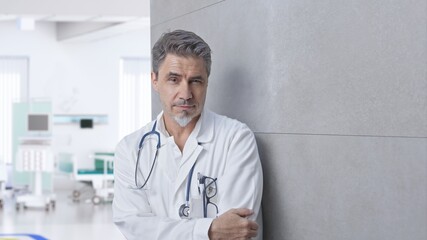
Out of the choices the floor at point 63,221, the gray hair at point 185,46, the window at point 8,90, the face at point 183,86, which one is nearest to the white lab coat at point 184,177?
the face at point 183,86

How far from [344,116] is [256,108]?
1.72 feet

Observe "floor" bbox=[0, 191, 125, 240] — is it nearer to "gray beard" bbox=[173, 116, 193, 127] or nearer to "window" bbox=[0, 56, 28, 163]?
"window" bbox=[0, 56, 28, 163]

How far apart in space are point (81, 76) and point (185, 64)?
11.4 metres

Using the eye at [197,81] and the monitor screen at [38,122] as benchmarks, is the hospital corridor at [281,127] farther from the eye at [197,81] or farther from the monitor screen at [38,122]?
the monitor screen at [38,122]

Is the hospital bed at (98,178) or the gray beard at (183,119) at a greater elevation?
the gray beard at (183,119)

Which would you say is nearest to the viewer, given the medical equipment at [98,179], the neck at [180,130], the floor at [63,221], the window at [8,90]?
the neck at [180,130]

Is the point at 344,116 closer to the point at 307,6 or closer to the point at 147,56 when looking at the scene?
the point at 307,6

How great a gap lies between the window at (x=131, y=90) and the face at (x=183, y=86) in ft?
36.7

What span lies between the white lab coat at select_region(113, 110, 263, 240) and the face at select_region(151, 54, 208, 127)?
0.11 metres

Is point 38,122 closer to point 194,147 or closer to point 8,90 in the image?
point 8,90

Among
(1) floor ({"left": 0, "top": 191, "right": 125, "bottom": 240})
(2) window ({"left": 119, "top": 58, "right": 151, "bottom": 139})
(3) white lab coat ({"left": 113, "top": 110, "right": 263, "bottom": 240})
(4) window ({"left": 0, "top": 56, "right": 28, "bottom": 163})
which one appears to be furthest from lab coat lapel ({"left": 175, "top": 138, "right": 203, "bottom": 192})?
(2) window ({"left": 119, "top": 58, "right": 151, "bottom": 139})

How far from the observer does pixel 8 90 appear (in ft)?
43.1

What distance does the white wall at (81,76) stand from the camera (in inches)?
521

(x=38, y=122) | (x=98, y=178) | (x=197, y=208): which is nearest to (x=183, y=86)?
(x=197, y=208)
